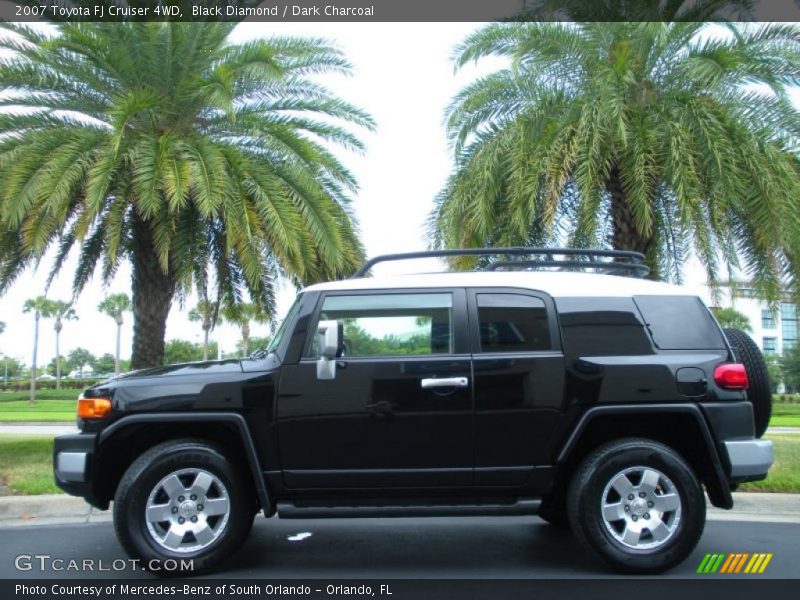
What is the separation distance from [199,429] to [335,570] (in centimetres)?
139

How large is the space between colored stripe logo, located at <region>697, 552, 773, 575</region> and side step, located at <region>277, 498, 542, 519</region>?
1.32 meters

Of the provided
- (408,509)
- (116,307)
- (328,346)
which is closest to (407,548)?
(408,509)

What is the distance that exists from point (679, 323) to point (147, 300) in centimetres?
910

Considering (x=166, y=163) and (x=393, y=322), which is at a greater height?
(x=166, y=163)

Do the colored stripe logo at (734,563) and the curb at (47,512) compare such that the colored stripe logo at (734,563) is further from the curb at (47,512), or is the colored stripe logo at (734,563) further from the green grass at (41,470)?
the curb at (47,512)

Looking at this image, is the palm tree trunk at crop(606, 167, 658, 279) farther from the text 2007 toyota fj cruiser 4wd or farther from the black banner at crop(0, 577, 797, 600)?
the black banner at crop(0, 577, 797, 600)

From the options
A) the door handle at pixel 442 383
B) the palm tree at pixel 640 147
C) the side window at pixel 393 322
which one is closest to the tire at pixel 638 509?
the door handle at pixel 442 383

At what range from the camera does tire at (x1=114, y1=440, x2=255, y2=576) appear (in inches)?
214

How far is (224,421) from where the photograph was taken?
5.64 metres

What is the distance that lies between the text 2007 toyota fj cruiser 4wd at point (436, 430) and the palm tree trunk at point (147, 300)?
702 centimetres

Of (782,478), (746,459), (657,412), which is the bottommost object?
(782,478)

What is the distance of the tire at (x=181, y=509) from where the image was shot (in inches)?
Answer: 214

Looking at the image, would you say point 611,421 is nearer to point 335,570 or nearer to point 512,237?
point 335,570

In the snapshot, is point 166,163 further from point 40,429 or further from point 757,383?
point 40,429
